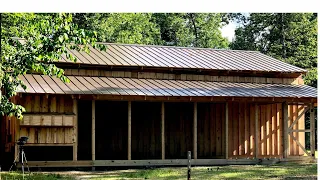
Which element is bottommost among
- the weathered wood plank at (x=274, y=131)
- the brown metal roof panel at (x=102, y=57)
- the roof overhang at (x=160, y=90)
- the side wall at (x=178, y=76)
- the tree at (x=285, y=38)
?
the weathered wood plank at (x=274, y=131)

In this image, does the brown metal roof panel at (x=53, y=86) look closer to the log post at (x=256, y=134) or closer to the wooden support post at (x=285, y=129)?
the log post at (x=256, y=134)

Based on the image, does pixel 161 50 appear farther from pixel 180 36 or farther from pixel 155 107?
pixel 180 36

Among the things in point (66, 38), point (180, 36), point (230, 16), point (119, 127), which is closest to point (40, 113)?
point (119, 127)

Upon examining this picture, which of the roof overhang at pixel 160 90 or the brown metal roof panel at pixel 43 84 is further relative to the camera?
the roof overhang at pixel 160 90

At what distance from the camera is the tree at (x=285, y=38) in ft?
114

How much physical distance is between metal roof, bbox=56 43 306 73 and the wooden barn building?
0.05 meters

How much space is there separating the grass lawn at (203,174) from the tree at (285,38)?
1785 cm

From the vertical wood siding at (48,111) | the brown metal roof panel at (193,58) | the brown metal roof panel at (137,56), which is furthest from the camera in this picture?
the brown metal roof panel at (193,58)

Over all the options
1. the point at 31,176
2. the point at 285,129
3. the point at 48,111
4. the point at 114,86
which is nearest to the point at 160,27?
the point at 285,129

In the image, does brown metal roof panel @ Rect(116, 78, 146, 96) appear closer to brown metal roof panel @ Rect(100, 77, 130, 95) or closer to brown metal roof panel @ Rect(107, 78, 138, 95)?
brown metal roof panel @ Rect(107, 78, 138, 95)

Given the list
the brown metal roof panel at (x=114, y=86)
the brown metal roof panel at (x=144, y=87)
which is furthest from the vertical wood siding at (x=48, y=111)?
the brown metal roof panel at (x=144, y=87)

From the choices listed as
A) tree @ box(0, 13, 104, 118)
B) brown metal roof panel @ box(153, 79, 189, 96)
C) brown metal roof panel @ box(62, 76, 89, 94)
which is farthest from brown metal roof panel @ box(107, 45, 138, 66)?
tree @ box(0, 13, 104, 118)
